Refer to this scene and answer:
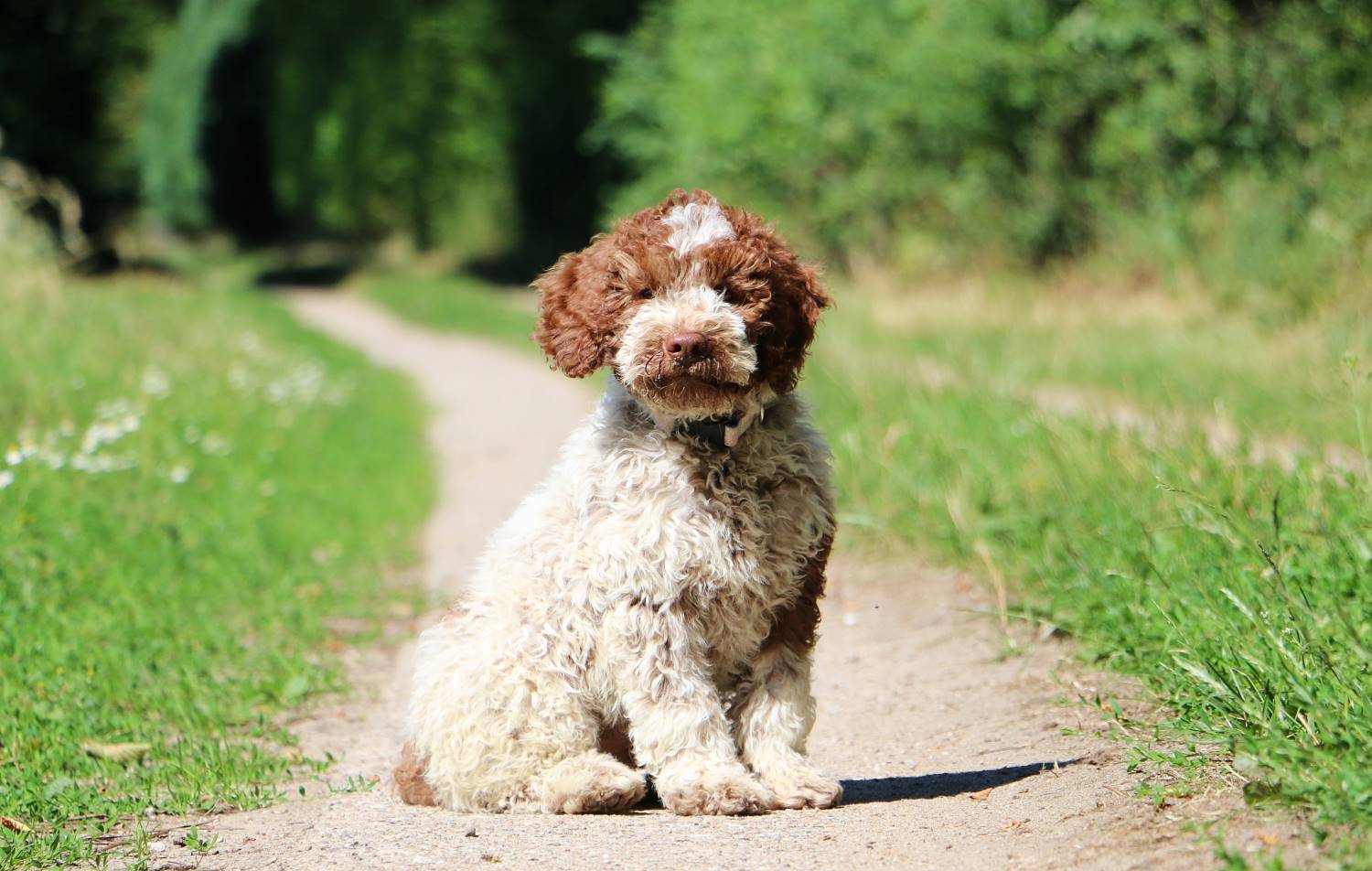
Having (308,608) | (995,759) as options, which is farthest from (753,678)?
(308,608)

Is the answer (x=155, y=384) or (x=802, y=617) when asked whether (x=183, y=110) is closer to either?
(x=155, y=384)

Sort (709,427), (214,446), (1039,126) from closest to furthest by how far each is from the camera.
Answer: (709,427), (214,446), (1039,126)

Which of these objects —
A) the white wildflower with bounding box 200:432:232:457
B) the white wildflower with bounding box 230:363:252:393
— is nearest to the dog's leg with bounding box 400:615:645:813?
the white wildflower with bounding box 200:432:232:457

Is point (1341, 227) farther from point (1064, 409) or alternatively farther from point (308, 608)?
point (308, 608)

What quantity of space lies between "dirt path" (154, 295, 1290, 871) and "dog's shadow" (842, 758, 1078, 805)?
0.03 feet

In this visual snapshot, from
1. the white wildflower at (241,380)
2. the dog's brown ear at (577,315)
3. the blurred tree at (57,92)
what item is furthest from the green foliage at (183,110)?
the dog's brown ear at (577,315)

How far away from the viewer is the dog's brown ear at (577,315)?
175 inches

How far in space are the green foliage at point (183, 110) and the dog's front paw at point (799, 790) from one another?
3435cm

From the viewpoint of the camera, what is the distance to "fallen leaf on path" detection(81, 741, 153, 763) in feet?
17.6

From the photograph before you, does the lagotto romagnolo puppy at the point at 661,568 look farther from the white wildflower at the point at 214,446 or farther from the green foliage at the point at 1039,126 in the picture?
the green foliage at the point at 1039,126

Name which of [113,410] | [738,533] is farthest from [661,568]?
[113,410]

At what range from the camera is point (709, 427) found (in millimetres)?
4539

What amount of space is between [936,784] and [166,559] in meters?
4.60

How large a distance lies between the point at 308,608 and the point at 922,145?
13614 mm
